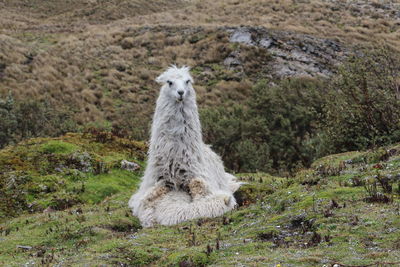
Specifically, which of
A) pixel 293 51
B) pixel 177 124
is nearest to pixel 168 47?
pixel 293 51

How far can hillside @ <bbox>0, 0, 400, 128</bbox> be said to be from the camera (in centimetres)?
3659

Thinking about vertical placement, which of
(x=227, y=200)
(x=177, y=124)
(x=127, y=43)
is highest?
(x=127, y=43)

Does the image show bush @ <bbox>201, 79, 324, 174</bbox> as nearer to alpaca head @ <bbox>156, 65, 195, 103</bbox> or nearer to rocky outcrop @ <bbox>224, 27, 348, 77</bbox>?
alpaca head @ <bbox>156, 65, 195, 103</bbox>

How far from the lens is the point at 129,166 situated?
16.9 m

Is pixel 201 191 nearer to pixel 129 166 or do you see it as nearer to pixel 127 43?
pixel 129 166

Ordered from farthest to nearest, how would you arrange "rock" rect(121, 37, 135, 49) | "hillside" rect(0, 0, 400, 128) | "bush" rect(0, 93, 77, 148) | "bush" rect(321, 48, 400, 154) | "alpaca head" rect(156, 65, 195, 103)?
"rock" rect(121, 37, 135, 49), "hillside" rect(0, 0, 400, 128), "bush" rect(0, 93, 77, 148), "bush" rect(321, 48, 400, 154), "alpaca head" rect(156, 65, 195, 103)

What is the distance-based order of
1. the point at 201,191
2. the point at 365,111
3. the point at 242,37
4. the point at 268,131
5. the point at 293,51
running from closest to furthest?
the point at 201,191 → the point at 365,111 → the point at 268,131 → the point at 293,51 → the point at 242,37

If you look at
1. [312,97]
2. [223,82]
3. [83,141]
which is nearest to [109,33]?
[223,82]

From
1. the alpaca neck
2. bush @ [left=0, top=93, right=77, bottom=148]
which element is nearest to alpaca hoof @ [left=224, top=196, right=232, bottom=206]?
the alpaca neck

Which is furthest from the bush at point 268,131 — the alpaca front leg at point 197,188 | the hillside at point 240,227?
the alpaca front leg at point 197,188

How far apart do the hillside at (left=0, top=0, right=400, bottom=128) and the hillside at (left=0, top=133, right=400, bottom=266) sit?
55.2 ft

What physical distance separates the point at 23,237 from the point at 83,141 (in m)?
9.07

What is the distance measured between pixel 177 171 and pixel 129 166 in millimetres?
6724

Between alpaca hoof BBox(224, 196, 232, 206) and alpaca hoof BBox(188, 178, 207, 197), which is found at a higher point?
alpaca hoof BBox(188, 178, 207, 197)
